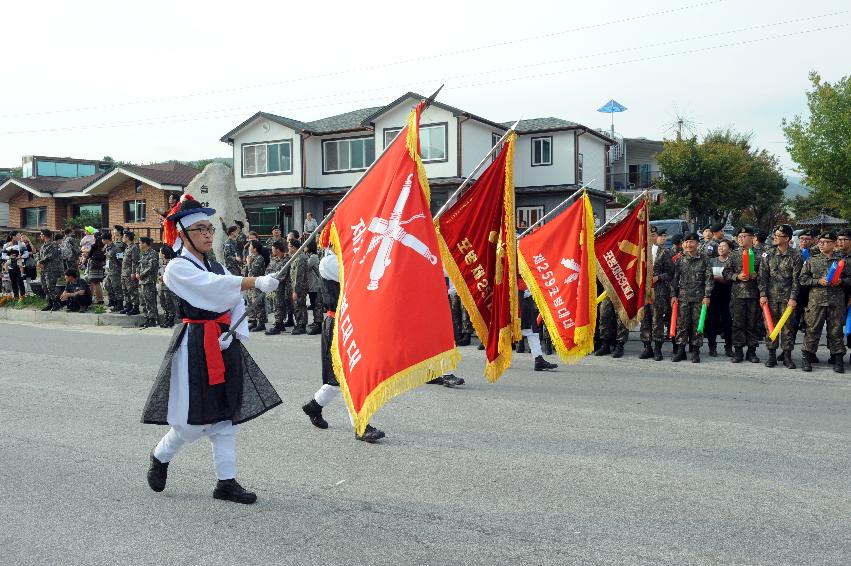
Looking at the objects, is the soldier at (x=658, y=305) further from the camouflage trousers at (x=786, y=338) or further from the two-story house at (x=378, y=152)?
the two-story house at (x=378, y=152)

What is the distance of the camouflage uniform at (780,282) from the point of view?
10.4 meters


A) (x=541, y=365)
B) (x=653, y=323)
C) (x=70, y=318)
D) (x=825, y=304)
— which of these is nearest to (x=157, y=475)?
(x=541, y=365)

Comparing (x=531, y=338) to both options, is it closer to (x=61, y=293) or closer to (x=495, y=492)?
(x=495, y=492)

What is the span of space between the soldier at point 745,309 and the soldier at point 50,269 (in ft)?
51.5

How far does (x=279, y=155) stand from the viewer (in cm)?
3756

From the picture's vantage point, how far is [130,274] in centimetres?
1748

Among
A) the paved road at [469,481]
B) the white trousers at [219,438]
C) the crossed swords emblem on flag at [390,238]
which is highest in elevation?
the crossed swords emblem on flag at [390,238]

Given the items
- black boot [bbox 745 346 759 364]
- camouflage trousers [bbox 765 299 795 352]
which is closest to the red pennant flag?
black boot [bbox 745 346 759 364]

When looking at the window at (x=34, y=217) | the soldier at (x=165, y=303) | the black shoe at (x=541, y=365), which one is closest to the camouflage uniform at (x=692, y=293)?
the black shoe at (x=541, y=365)

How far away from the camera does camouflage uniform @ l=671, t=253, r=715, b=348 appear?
11109mm

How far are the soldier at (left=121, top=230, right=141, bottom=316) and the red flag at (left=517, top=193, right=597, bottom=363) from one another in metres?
10.4

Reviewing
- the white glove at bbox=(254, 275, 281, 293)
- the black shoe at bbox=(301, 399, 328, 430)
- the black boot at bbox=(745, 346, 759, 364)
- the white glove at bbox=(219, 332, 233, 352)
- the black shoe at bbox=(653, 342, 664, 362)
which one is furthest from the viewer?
the black shoe at bbox=(653, 342, 664, 362)

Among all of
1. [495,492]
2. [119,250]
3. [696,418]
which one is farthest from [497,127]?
[495,492]

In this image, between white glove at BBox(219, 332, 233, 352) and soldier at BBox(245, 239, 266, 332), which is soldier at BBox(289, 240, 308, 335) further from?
white glove at BBox(219, 332, 233, 352)
